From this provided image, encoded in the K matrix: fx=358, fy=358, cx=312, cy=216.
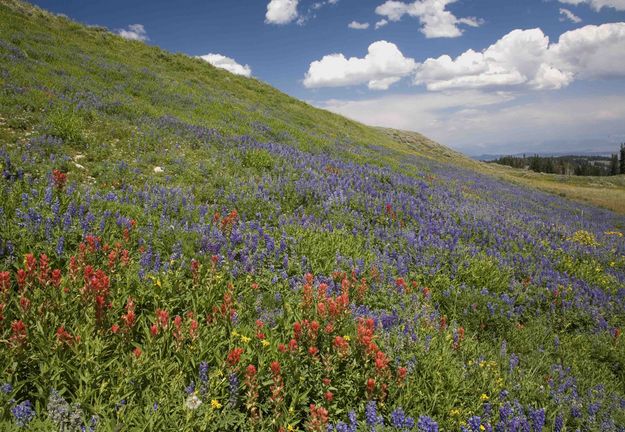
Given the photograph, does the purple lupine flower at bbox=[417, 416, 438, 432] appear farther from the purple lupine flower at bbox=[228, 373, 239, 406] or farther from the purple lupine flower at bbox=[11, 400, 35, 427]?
the purple lupine flower at bbox=[11, 400, 35, 427]

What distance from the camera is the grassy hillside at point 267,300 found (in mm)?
3129

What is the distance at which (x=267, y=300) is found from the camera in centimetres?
474

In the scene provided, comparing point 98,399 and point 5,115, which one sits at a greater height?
point 5,115

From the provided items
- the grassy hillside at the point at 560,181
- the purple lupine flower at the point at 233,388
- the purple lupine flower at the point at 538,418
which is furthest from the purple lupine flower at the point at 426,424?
the grassy hillside at the point at 560,181

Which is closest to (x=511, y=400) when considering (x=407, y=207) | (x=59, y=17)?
(x=407, y=207)

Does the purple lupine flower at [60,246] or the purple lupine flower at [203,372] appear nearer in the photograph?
the purple lupine flower at [203,372]

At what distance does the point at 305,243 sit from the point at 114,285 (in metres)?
3.06

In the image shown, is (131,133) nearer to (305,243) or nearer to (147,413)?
(305,243)

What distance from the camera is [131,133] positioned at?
11.2 metres

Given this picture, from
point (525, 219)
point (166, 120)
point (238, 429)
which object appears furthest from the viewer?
point (166, 120)

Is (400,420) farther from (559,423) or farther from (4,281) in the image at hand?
(4,281)

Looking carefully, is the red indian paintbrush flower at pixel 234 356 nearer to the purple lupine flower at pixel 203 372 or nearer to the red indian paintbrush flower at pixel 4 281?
the purple lupine flower at pixel 203 372

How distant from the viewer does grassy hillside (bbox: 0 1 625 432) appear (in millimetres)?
3129

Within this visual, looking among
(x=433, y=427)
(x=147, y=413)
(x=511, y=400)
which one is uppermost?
(x=147, y=413)
